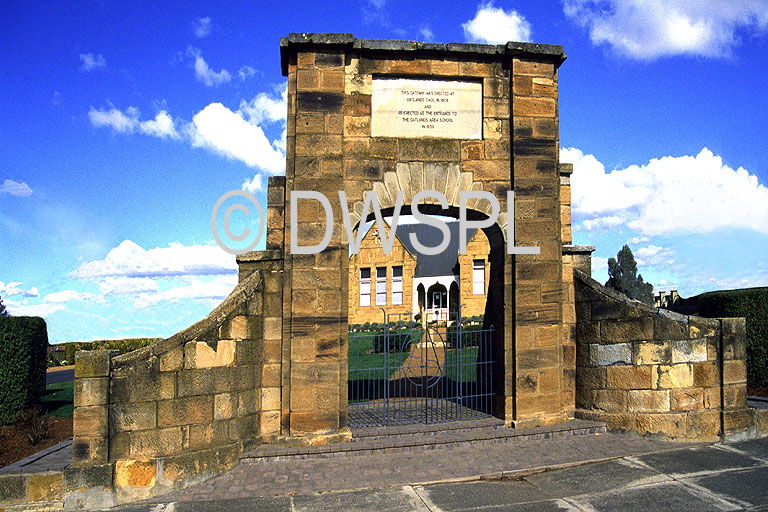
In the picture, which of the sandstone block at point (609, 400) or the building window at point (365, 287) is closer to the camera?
the sandstone block at point (609, 400)

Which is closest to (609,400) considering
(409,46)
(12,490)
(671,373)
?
(671,373)

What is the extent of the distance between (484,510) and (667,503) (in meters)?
2.02

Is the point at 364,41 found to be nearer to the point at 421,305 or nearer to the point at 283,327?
the point at 283,327

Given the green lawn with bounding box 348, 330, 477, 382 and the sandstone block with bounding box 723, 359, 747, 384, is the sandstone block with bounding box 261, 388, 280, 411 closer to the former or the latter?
the green lawn with bounding box 348, 330, 477, 382

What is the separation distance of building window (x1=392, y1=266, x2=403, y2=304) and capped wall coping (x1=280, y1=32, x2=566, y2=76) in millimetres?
26595

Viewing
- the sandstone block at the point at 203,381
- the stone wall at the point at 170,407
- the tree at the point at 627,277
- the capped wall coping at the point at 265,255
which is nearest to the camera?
the stone wall at the point at 170,407

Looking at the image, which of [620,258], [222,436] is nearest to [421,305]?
[620,258]

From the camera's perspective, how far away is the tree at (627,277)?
40062 millimetres

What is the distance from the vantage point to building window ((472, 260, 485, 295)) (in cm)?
3338

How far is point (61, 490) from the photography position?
5883 mm

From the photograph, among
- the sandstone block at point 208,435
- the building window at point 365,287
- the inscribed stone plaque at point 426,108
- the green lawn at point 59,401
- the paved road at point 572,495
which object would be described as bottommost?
the green lawn at point 59,401

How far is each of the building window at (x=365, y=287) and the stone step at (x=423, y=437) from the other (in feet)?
87.8

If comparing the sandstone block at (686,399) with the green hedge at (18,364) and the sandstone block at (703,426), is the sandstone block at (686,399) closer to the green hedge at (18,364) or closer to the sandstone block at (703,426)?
the sandstone block at (703,426)

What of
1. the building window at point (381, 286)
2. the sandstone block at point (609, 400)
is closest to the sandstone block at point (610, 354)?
the sandstone block at point (609, 400)
